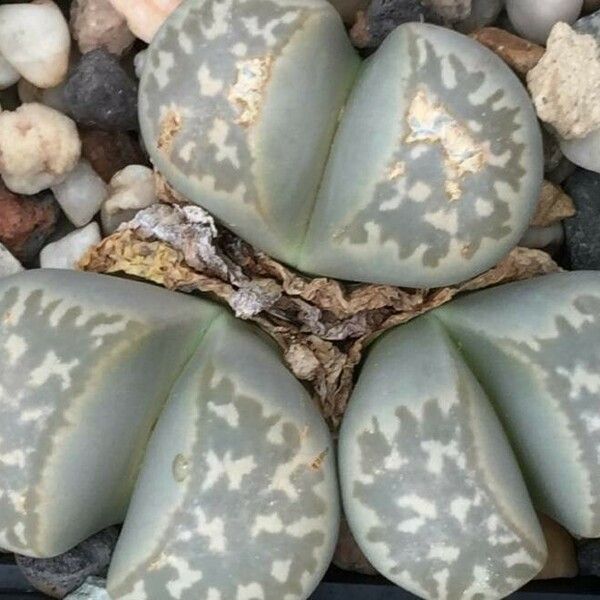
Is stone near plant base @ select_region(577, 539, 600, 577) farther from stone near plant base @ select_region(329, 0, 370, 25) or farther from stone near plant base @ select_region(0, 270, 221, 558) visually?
stone near plant base @ select_region(329, 0, 370, 25)

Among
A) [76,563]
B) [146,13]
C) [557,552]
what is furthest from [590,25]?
[76,563]

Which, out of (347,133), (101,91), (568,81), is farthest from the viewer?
(101,91)

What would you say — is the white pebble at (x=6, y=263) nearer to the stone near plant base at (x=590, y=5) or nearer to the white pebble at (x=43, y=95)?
the white pebble at (x=43, y=95)

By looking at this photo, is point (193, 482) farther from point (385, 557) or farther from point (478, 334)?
point (478, 334)

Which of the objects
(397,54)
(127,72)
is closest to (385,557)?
(397,54)

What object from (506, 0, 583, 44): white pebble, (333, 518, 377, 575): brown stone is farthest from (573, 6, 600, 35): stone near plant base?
(333, 518, 377, 575): brown stone

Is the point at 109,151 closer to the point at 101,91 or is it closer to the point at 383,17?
the point at 101,91

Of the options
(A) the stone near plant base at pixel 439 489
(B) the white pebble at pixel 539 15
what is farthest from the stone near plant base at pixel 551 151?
(A) the stone near plant base at pixel 439 489
